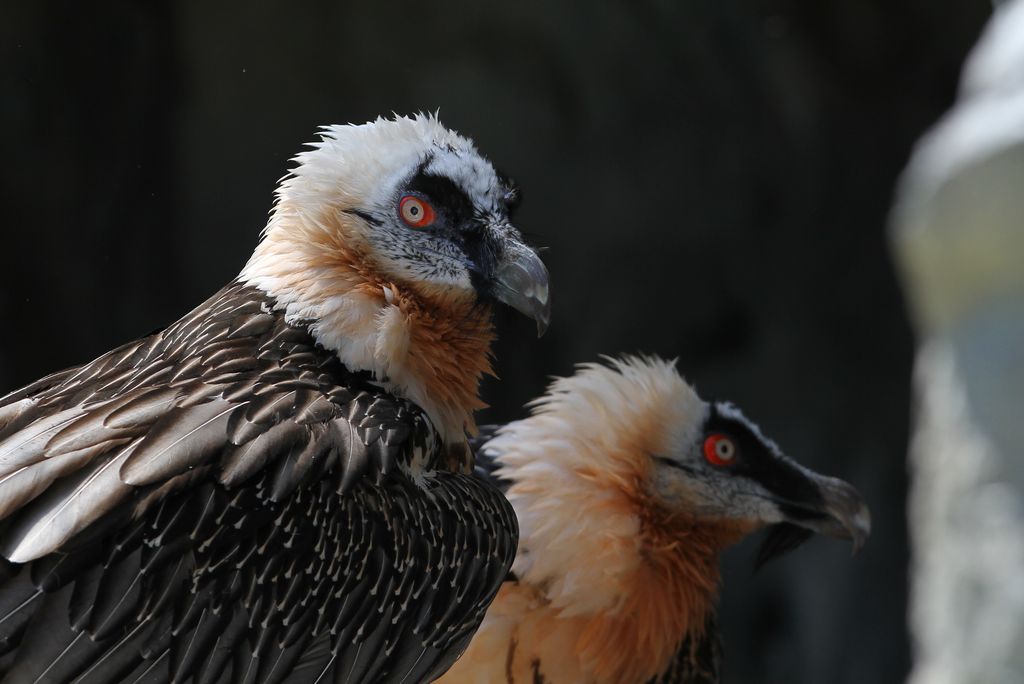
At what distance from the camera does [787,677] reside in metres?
7.62

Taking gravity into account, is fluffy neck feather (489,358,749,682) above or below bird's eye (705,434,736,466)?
below

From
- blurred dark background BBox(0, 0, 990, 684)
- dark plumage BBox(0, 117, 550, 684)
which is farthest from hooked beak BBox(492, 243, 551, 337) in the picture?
blurred dark background BBox(0, 0, 990, 684)

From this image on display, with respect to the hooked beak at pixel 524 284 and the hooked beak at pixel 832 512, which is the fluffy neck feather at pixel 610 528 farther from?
the hooked beak at pixel 524 284

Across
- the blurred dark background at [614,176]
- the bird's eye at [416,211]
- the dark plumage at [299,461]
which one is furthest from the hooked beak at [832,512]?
the blurred dark background at [614,176]

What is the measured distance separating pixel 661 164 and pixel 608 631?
4251 mm

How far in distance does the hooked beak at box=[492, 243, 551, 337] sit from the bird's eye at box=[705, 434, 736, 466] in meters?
1.00

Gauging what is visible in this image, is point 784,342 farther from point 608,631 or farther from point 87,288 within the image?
point 608,631

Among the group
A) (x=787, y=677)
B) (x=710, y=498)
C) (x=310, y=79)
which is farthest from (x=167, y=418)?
(x=787, y=677)

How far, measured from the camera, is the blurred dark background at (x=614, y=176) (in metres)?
6.78

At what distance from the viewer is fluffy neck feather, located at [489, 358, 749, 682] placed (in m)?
3.39

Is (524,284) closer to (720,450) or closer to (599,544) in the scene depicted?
(599,544)

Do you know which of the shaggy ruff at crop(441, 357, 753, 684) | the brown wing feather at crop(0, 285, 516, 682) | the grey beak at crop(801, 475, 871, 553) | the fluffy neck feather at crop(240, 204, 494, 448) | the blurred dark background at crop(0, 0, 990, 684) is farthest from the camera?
the blurred dark background at crop(0, 0, 990, 684)

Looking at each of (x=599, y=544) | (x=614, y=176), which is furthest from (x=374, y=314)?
(x=614, y=176)

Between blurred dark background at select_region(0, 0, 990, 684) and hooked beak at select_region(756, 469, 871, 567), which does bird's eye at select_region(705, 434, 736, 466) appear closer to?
hooked beak at select_region(756, 469, 871, 567)
